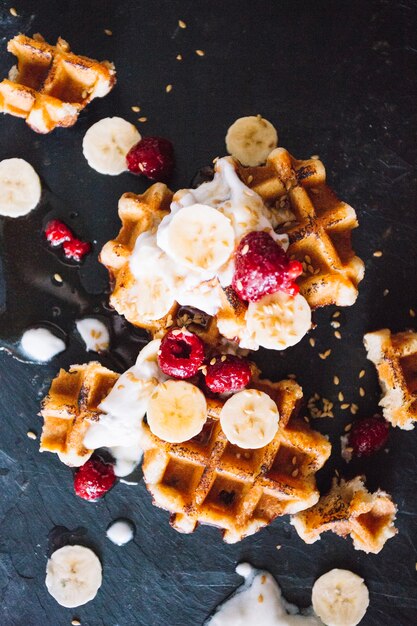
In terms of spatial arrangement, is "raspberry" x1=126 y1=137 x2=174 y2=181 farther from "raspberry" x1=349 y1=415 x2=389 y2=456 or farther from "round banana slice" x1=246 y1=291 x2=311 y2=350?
"raspberry" x1=349 y1=415 x2=389 y2=456

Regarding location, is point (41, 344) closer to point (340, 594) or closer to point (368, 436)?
point (368, 436)

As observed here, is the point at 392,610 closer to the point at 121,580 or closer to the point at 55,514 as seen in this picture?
the point at 121,580

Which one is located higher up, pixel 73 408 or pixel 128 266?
pixel 128 266

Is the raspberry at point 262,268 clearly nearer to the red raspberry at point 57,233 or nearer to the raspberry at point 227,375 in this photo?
the raspberry at point 227,375

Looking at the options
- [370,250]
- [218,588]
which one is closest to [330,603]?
[218,588]

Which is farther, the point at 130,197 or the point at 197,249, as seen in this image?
the point at 130,197

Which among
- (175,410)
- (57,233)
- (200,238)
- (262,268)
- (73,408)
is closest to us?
(262,268)

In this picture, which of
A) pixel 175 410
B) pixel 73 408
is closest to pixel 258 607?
pixel 175 410
